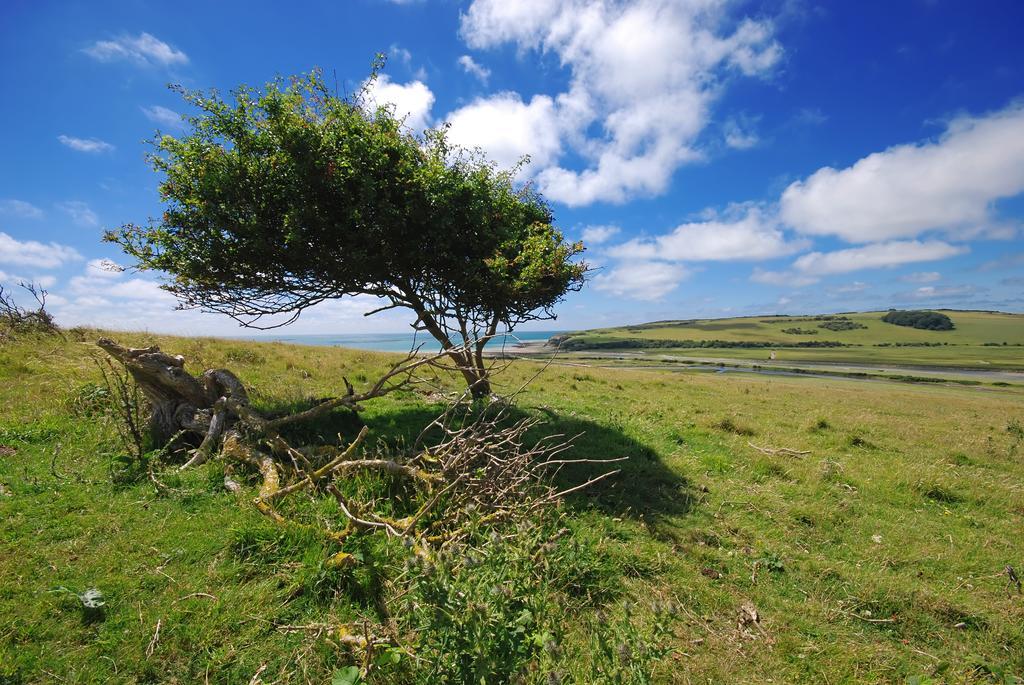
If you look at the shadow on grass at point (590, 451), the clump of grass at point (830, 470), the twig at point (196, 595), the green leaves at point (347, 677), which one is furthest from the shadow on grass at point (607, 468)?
the clump of grass at point (830, 470)

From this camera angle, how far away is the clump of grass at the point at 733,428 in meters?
15.7

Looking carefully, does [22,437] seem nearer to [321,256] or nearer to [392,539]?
[321,256]

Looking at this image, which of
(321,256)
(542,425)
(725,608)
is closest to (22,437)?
(321,256)

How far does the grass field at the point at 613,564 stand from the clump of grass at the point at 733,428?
2317 millimetres

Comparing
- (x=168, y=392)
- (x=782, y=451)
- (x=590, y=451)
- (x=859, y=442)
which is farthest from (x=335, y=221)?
(x=859, y=442)

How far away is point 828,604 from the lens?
6.59m

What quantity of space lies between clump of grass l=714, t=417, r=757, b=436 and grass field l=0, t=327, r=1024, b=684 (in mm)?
2317

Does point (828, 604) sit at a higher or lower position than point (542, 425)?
lower

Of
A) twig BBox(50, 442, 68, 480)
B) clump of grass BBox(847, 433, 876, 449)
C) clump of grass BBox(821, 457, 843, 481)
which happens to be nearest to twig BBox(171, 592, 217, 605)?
twig BBox(50, 442, 68, 480)

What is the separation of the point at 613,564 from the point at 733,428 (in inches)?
453

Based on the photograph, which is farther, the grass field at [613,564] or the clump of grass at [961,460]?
the clump of grass at [961,460]

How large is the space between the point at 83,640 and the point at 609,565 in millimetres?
6182

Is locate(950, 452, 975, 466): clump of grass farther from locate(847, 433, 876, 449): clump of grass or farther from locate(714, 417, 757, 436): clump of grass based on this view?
locate(714, 417, 757, 436): clump of grass

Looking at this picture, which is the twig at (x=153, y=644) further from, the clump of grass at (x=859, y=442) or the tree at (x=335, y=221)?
the clump of grass at (x=859, y=442)
